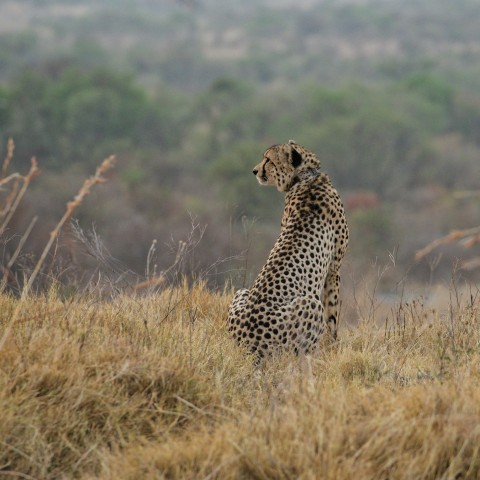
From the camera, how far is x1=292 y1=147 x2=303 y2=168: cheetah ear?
14.0 feet

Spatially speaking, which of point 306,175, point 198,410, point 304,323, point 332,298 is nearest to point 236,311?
point 304,323

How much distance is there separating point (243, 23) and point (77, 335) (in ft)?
205

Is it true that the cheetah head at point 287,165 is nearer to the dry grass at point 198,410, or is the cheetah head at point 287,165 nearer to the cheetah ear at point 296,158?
the cheetah ear at point 296,158

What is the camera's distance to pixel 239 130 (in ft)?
115

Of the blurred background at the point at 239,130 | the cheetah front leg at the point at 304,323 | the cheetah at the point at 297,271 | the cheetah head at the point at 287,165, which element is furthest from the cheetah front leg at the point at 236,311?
the blurred background at the point at 239,130

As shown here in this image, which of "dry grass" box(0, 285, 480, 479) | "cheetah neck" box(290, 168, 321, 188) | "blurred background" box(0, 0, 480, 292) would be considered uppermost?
"cheetah neck" box(290, 168, 321, 188)

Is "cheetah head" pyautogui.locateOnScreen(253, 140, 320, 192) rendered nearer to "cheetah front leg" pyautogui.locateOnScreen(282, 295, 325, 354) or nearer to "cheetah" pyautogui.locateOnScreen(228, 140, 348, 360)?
"cheetah" pyautogui.locateOnScreen(228, 140, 348, 360)

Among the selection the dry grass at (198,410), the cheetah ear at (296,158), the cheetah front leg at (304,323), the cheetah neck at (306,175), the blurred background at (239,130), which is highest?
the cheetah ear at (296,158)

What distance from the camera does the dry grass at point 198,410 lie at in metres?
2.51

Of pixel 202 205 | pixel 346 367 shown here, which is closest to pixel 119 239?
pixel 202 205

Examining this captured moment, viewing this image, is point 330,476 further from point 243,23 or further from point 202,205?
point 243,23

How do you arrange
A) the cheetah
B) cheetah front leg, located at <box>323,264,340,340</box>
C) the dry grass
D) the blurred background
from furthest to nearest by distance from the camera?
the blurred background < cheetah front leg, located at <box>323,264,340,340</box> < the cheetah < the dry grass

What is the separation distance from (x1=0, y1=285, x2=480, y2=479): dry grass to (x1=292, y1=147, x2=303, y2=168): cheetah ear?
1.01 metres

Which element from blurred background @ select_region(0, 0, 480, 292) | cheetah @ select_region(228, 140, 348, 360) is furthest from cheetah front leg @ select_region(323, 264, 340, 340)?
blurred background @ select_region(0, 0, 480, 292)
